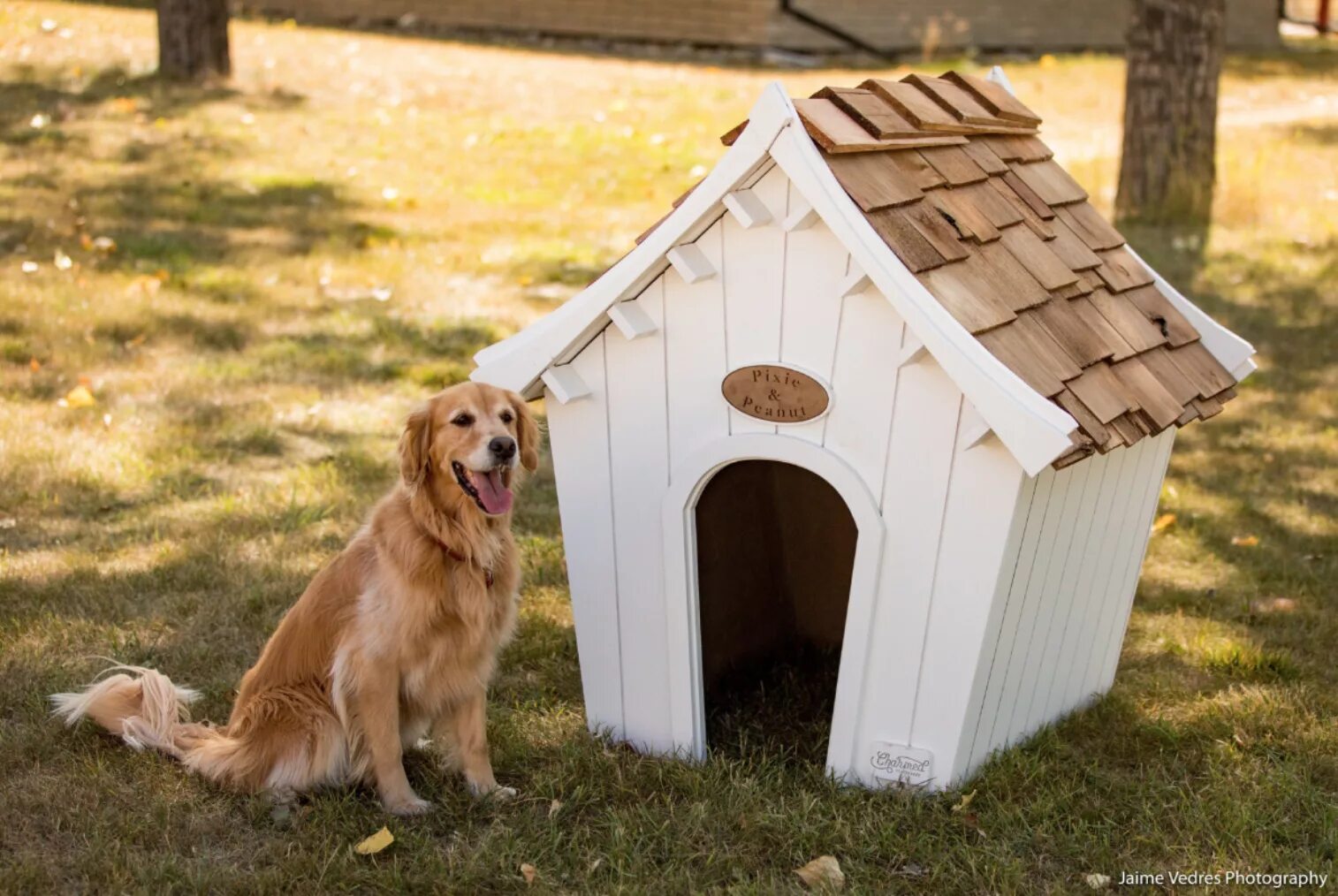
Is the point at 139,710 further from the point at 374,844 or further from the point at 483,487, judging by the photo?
the point at 483,487

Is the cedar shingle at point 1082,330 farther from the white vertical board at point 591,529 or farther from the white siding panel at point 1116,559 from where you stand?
the white vertical board at point 591,529

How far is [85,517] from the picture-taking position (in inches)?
214

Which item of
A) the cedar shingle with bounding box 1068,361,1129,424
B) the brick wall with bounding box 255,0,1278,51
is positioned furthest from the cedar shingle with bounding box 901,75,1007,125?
Result: the brick wall with bounding box 255,0,1278,51

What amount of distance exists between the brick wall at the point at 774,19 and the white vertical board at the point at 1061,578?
14057 millimetres

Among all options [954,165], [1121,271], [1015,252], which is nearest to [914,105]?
[954,165]

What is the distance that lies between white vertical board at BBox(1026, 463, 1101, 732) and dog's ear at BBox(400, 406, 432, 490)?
163 cm

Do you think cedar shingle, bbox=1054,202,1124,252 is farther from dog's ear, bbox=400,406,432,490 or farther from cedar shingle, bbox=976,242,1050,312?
dog's ear, bbox=400,406,432,490

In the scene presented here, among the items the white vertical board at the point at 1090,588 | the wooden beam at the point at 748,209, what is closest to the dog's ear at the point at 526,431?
the wooden beam at the point at 748,209

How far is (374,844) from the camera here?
3.35 metres

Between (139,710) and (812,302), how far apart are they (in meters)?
2.09

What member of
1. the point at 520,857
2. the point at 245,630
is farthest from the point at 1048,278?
the point at 245,630

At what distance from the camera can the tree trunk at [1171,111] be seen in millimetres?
9406

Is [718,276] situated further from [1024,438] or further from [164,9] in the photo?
[164,9]

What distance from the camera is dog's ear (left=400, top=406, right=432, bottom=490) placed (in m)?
3.47
